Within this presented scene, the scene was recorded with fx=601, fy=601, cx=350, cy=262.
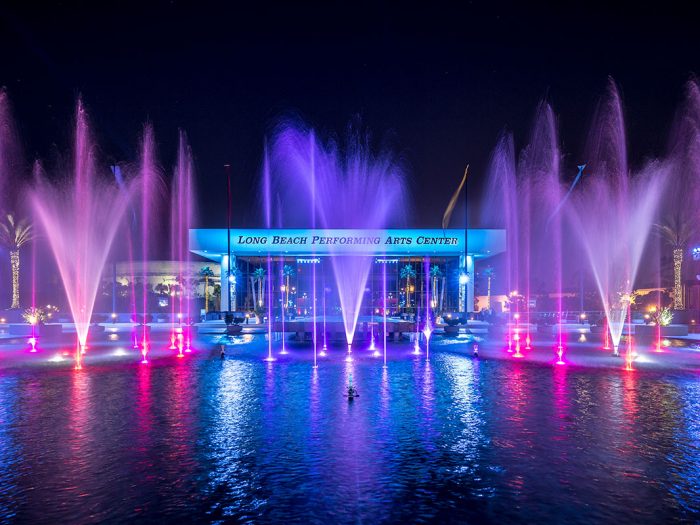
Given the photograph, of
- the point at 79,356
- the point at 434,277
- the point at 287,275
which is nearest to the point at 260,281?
Result: the point at 287,275

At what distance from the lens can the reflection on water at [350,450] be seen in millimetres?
6418

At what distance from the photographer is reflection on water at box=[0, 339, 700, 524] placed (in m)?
6.42

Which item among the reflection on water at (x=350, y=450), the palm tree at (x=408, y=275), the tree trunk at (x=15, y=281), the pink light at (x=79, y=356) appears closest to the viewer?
the reflection on water at (x=350, y=450)

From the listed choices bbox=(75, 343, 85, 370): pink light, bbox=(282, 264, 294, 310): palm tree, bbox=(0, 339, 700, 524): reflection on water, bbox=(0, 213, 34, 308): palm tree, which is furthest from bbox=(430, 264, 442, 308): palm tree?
bbox=(0, 339, 700, 524): reflection on water

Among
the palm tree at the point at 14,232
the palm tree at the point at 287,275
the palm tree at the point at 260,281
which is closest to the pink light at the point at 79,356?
the palm tree at the point at 14,232

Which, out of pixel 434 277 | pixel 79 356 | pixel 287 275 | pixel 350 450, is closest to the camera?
pixel 350 450

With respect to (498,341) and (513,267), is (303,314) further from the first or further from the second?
(498,341)

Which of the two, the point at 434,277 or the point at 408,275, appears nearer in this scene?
the point at 408,275

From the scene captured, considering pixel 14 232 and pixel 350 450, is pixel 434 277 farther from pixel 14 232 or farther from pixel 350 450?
pixel 350 450

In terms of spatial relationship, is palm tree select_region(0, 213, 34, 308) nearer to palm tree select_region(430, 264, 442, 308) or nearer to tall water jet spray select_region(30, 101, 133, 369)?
tall water jet spray select_region(30, 101, 133, 369)

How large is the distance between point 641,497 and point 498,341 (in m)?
22.6

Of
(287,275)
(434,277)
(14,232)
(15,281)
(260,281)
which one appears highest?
(14,232)

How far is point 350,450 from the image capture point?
8562 mm

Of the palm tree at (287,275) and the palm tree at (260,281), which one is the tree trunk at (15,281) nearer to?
the palm tree at (260,281)
